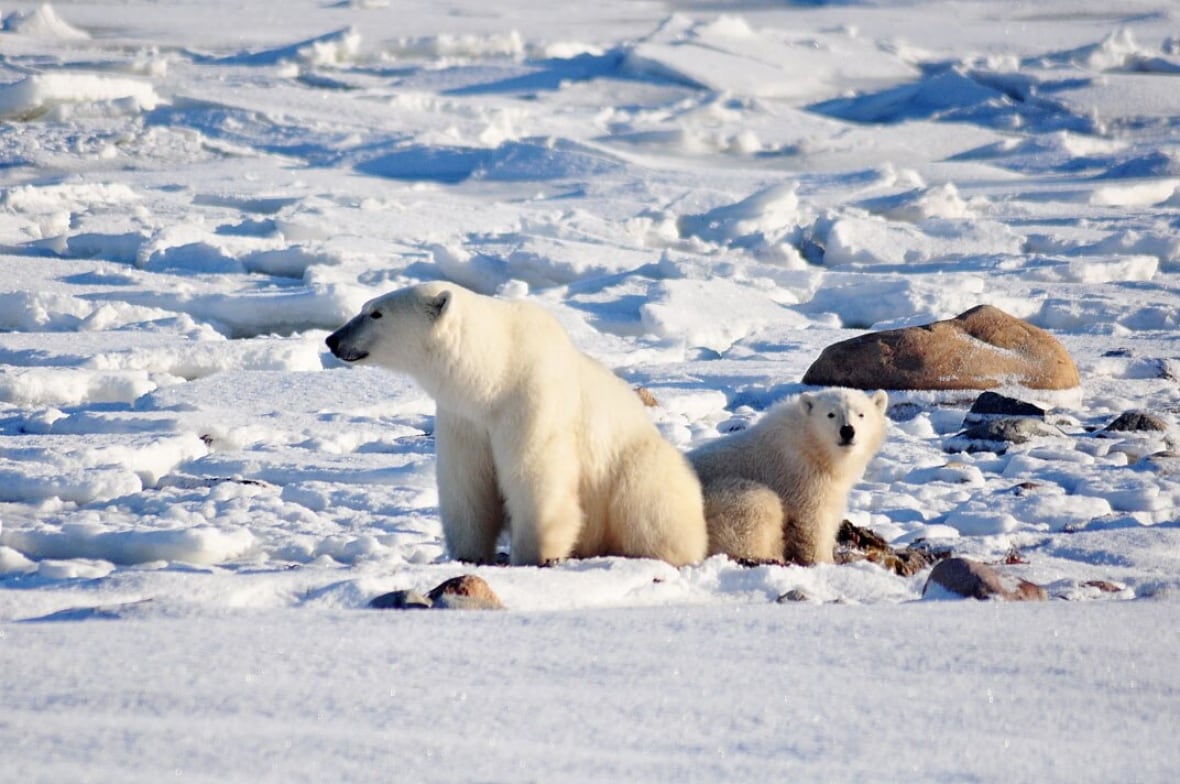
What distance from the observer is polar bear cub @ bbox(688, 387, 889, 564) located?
15.3ft

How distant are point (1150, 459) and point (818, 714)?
4.21 m

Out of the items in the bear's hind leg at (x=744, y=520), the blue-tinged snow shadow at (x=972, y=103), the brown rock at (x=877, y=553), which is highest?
the blue-tinged snow shadow at (x=972, y=103)

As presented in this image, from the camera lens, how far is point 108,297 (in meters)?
9.32

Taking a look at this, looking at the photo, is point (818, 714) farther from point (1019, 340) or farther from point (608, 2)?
point (608, 2)

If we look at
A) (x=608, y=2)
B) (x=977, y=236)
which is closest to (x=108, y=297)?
(x=977, y=236)

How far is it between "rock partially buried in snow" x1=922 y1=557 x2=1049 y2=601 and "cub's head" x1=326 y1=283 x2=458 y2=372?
165 cm

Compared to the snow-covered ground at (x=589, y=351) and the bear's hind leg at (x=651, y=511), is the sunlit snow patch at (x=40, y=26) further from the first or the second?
the bear's hind leg at (x=651, y=511)

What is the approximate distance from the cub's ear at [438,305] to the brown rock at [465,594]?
3.13 ft

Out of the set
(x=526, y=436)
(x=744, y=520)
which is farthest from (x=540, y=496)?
(x=744, y=520)

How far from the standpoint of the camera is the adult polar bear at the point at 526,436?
393cm

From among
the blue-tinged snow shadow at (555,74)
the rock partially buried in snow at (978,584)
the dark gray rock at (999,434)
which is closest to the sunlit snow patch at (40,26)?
the blue-tinged snow shadow at (555,74)

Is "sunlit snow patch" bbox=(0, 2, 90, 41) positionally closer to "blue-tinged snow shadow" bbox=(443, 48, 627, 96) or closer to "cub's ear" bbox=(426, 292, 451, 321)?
"blue-tinged snow shadow" bbox=(443, 48, 627, 96)

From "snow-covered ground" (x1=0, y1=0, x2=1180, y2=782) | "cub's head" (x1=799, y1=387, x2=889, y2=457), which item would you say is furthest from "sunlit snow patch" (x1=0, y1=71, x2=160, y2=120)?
"cub's head" (x1=799, y1=387, x2=889, y2=457)

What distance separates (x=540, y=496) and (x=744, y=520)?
0.98m
